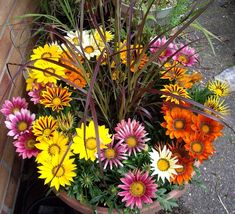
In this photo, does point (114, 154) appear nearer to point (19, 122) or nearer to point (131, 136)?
point (131, 136)

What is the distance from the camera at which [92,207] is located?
3.04ft

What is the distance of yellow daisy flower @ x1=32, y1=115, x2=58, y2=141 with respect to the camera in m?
0.90

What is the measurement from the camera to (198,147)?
0.89 m

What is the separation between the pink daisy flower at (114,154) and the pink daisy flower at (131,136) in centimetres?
2

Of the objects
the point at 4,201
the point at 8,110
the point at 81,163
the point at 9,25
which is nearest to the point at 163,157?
the point at 81,163

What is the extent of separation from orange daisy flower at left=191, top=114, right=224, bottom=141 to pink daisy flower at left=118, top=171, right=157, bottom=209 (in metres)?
0.19

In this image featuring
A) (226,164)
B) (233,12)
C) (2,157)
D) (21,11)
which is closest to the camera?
(2,157)

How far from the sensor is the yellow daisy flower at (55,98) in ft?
3.09

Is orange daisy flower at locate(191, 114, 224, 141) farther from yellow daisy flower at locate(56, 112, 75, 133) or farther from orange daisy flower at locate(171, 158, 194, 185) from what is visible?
yellow daisy flower at locate(56, 112, 75, 133)

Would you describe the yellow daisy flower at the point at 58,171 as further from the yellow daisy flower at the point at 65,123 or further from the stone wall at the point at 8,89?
the stone wall at the point at 8,89

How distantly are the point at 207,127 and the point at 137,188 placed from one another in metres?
0.26

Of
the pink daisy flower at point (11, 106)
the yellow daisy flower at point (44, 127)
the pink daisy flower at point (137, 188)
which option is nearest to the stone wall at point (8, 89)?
the pink daisy flower at point (11, 106)

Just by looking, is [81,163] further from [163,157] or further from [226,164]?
[226,164]

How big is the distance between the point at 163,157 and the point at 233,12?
1515mm
